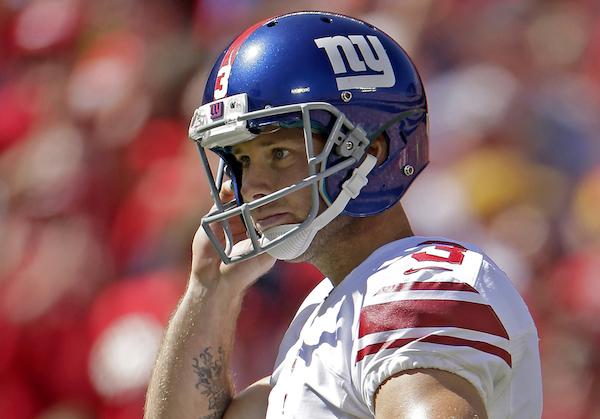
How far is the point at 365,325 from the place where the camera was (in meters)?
1.81

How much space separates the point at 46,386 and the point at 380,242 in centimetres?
301

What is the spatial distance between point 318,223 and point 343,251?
0.08 meters

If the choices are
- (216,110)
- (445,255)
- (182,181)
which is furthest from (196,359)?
(182,181)

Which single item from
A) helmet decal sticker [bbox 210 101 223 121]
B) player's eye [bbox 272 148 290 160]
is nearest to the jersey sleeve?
Result: player's eye [bbox 272 148 290 160]

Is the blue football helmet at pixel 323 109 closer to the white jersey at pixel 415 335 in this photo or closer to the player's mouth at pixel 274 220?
the player's mouth at pixel 274 220

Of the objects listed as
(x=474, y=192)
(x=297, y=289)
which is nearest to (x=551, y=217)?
(x=474, y=192)

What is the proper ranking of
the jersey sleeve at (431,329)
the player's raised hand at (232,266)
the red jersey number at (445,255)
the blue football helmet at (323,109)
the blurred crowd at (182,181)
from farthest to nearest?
the blurred crowd at (182,181) → the player's raised hand at (232,266) → the blue football helmet at (323,109) → the red jersey number at (445,255) → the jersey sleeve at (431,329)

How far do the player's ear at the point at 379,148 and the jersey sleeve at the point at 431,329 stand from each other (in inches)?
13.0

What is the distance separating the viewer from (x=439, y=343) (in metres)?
1.72

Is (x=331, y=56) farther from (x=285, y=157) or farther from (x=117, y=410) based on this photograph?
(x=117, y=410)

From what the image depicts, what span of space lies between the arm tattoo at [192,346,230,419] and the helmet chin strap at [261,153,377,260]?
39cm

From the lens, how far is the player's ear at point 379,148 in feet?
7.04

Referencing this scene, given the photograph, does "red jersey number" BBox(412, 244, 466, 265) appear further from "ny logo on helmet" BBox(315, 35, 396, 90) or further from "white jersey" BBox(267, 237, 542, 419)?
"ny logo on helmet" BBox(315, 35, 396, 90)

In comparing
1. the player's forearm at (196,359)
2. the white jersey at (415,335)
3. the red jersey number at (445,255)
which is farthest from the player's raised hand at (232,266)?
the red jersey number at (445,255)
